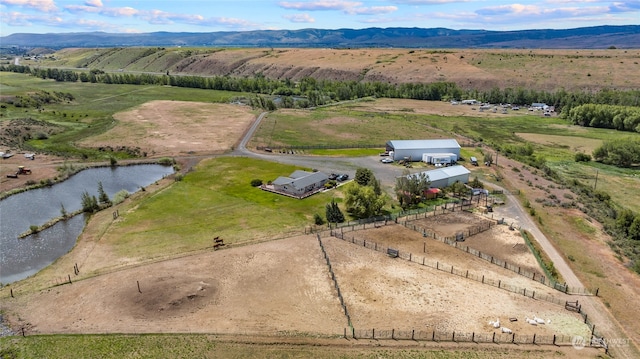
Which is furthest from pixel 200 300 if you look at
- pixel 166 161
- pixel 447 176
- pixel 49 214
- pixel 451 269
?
pixel 166 161

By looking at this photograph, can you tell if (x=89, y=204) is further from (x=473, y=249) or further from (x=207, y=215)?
(x=473, y=249)

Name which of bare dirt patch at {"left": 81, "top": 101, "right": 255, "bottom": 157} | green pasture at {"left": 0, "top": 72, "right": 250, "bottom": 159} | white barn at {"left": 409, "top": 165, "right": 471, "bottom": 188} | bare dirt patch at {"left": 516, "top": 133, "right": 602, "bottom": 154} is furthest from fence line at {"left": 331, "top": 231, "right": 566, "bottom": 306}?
bare dirt patch at {"left": 516, "top": 133, "right": 602, "bottom": 154}

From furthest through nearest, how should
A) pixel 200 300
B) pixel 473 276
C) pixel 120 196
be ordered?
1. pixel 120 196
2. pixel 473 276
3. pixel 200 300

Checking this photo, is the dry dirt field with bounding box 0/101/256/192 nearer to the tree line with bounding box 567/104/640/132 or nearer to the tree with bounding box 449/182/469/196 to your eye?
the tree with bounding box 449/182/469/196

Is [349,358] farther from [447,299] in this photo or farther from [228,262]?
[228,262]

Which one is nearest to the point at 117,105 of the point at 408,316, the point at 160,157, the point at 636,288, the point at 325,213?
the point at 160,157
